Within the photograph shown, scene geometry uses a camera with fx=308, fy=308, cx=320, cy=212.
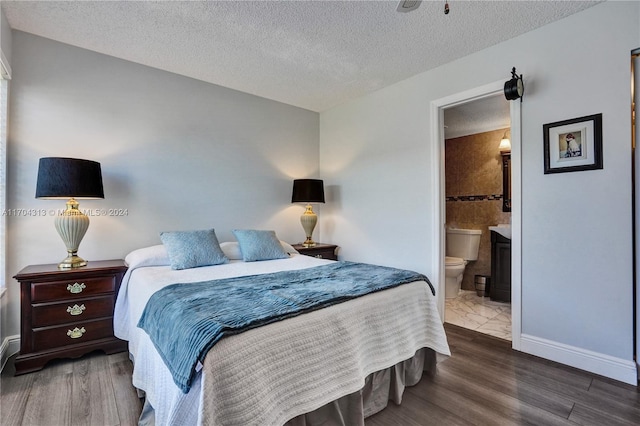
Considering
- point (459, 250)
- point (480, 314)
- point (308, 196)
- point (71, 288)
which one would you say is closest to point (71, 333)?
point (71, 288)

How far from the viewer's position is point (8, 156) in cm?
244

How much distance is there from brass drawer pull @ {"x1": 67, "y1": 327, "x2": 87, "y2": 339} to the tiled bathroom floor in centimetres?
328

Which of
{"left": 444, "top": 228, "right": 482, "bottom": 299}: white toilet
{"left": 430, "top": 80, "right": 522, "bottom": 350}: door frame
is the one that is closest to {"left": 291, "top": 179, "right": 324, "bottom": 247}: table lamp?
{"left": 430, "top": 80, "right": 522, "bottom": 350}: door frame

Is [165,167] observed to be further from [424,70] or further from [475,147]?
[475,147]

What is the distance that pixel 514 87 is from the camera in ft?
7.96

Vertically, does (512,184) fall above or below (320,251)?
above

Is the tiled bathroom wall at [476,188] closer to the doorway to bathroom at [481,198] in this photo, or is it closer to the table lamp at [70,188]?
the doorway to bathroom at [481,198]

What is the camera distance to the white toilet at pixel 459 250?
4003mm

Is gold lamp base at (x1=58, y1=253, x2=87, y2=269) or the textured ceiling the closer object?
the textured ceiling

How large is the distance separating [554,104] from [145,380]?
129 inches

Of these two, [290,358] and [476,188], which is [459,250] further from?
[290,358]

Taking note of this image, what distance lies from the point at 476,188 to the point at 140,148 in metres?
4.40

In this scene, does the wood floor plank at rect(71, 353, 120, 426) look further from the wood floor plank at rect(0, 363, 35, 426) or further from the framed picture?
the framed picture

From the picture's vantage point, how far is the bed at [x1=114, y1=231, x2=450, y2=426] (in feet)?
3.78
